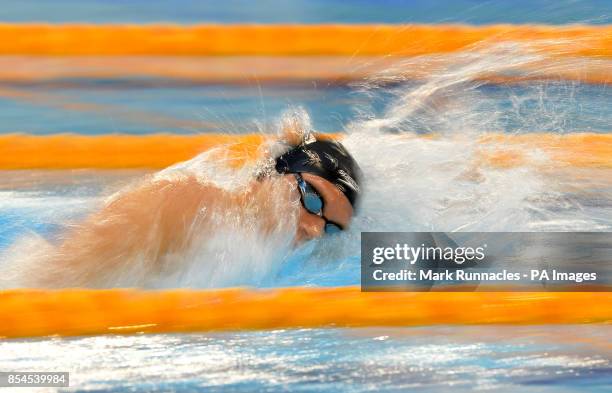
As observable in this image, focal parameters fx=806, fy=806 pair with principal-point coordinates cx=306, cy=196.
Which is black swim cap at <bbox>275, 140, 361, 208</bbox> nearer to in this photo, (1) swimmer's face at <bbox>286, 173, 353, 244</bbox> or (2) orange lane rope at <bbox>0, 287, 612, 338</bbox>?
(1) swimmer's face at <bbox>286, 173, 353, 244</bbox>

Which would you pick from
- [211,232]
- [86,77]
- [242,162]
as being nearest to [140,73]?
[86,77]

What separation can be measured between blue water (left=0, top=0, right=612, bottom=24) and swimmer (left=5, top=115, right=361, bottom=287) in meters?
0.82

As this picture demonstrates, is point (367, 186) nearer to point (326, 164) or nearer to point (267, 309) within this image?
point (326, 164)

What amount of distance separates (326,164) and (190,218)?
14.2 inches

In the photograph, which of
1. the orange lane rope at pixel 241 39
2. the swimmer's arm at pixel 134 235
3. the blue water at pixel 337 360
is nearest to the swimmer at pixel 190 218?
the swimmer's arm at pixel 134 235

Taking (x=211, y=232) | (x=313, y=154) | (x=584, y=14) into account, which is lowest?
(x=211, y=232)

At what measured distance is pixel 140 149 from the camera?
2.49 metres

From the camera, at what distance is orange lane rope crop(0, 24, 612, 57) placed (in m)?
2.57

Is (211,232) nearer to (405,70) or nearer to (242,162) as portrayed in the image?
(242,162)

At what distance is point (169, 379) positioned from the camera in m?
1.84

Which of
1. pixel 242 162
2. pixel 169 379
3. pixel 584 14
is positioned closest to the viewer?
pixel 169 379

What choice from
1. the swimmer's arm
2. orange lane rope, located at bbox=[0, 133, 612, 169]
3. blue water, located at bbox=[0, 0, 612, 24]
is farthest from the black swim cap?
blue water, located at bbox=[0, 0, 612, 24]

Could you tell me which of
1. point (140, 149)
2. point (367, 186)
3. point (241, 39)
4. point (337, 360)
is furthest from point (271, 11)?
point (337, 360)

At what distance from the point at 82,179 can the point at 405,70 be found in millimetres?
1036
